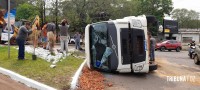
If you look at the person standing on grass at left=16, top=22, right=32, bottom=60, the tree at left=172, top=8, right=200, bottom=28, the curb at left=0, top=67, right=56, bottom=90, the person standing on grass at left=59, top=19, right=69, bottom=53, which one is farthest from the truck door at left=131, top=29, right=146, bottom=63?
the tree at left=172, top=8, right=200, bottom=28

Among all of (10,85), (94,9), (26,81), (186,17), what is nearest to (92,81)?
(26,81)

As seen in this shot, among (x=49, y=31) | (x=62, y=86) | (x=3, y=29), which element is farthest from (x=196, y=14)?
(x=62, y=86)

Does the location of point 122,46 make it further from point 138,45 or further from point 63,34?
point 63,34

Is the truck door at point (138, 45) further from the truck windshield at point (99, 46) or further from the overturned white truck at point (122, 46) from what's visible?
the truck windshield at point (99, 46)

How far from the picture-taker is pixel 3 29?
85.2 feet

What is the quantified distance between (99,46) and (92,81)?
254cm

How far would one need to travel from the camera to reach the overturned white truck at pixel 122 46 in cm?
1259

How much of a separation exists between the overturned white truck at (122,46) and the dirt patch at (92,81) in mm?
548

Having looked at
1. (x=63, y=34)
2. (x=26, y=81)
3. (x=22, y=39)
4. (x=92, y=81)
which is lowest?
(x=92, y=81)

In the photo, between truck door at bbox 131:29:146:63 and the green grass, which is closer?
the green grass

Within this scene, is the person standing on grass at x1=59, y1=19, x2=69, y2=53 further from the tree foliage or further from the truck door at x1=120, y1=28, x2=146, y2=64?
the tree foliage

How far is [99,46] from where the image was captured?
13.1 metres

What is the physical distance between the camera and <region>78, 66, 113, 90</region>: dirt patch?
9.76 metres

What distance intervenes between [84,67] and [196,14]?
100373mm
